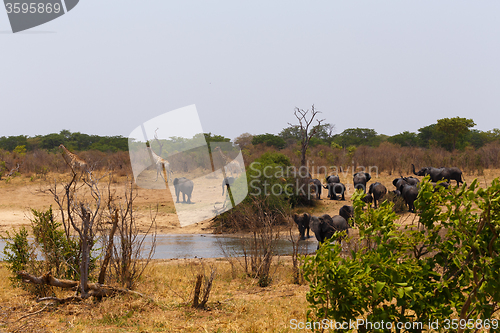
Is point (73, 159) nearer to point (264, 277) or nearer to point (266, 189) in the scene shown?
point (264, 277)

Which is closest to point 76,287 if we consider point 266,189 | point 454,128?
point 266,189

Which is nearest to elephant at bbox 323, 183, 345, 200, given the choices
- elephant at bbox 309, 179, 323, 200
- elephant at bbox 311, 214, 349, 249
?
elephant at bbox 309, 179, 323, 200

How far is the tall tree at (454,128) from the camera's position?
40250 mm

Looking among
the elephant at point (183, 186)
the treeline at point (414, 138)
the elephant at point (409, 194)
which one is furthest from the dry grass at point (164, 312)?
the treeline at point (414, 138)

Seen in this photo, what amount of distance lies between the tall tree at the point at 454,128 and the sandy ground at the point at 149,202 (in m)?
15.2

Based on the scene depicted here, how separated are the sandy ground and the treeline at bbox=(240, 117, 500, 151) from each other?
25.1 feet

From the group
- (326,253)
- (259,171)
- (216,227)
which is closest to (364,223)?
(326,253)

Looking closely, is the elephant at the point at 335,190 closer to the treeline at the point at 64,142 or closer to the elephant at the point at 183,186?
the elephant at the point at 183,186

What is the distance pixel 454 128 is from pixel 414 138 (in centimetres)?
1210

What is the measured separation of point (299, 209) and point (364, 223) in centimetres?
1661

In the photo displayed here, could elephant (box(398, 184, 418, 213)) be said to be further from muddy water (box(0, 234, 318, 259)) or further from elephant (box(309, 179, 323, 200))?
muddy water (box(0, 234, 318, 259))

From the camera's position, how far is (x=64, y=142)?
4781cm

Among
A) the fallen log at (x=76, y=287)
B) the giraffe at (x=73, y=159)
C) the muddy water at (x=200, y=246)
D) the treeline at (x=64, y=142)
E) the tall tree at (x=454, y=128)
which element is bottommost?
the muddy water at (x=200, y=246)

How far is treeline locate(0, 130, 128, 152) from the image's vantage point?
150ft
